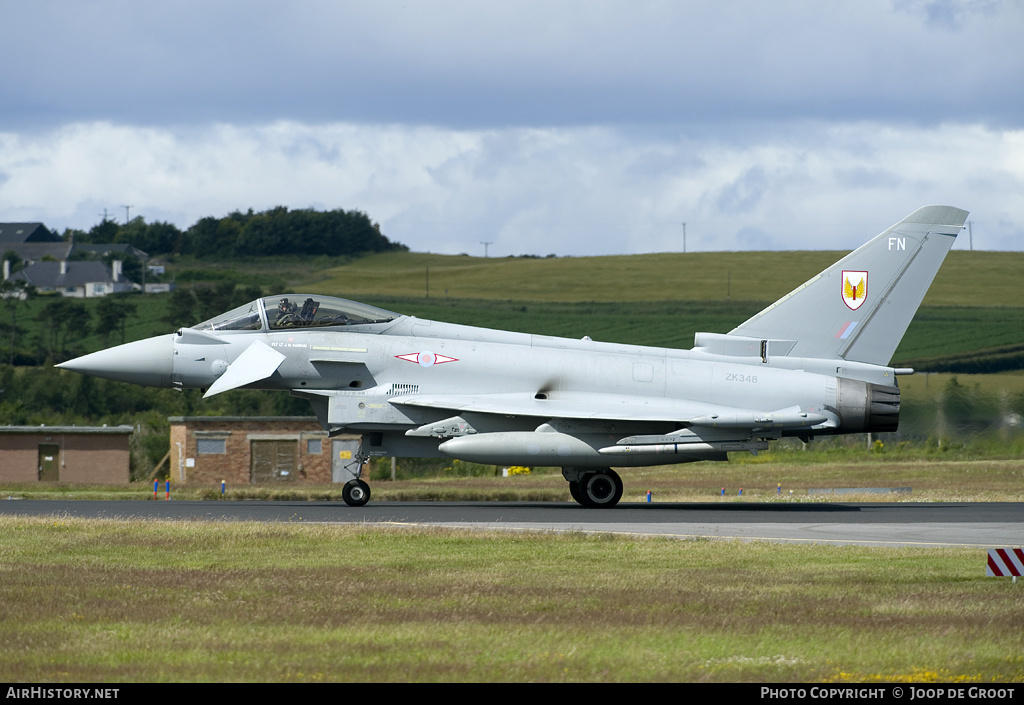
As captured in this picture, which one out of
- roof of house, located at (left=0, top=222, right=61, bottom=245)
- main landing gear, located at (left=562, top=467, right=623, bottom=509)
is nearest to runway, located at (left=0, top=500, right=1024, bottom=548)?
main landing gear, located at (left=562, top=467, right=623, bottom=509)

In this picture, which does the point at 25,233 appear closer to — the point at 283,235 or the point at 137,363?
the point at 283,235

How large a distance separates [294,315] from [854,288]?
431 inches

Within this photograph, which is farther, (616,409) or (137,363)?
(137,363)

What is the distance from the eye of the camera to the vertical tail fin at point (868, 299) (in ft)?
73.3

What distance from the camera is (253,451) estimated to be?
39.1 m

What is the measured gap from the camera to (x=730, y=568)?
12617mm

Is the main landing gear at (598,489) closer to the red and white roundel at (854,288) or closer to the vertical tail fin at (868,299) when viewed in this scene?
the vertical tail fin at (868,299)

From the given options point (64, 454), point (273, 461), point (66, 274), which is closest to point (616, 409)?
point (273, 461)

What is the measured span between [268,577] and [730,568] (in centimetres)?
499

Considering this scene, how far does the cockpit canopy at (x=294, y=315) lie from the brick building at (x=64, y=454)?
65.8 ft

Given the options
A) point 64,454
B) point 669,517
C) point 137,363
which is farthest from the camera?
point 64,454

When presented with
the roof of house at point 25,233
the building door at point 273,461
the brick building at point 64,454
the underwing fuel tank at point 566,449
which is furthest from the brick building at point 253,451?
the roof of house at point 25,233
